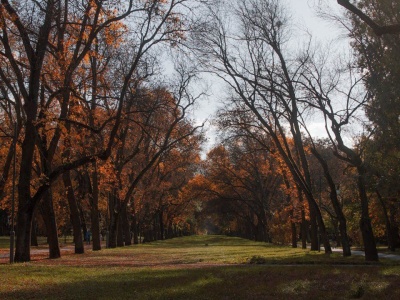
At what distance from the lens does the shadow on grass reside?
960 centimetres

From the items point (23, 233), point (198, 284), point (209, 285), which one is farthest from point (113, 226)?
point (209, 285)

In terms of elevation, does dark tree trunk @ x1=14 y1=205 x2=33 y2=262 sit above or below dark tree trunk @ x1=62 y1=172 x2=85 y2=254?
below

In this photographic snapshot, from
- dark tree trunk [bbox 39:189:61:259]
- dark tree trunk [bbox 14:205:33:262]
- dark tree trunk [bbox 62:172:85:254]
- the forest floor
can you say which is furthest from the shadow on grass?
dark tree trunk [bbox 62:172:85:254]

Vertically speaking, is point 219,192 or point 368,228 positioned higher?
point 219,192

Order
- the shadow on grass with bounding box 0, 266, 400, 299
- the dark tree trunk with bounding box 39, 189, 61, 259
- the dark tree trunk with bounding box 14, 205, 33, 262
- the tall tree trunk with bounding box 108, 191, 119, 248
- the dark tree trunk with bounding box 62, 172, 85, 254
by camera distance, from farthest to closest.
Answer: the tall tree trunk with bounding box 108, 191, 119, 248 → the dark tree trunk with bounding box 62, 172, 85, 254 → the dark tree trunk with bounding box 39, 189, 61, 259 → the dark tree trunk with bounding box 14, 205, 33, 262 → the shadow on grass with bounding box 0, 266, 400, 299

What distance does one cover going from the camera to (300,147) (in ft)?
89.6

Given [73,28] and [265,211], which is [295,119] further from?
[265,211]

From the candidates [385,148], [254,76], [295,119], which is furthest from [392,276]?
[254,76]

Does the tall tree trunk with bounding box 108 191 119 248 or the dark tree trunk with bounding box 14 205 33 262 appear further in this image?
the tall tree trunk with bounding box 108 191 119 248

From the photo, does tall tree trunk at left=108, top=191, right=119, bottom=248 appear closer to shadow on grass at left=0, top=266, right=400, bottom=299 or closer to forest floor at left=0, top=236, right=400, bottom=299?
forest floor at left=0, top=236, right=400, bottom=299

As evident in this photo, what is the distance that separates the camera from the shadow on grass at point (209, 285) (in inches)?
378

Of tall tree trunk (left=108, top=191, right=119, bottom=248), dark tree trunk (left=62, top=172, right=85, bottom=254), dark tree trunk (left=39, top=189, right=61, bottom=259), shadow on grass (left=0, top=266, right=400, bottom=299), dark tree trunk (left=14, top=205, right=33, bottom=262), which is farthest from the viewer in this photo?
tall tree trunk (left=108, top=191, right=119, bottom=248)

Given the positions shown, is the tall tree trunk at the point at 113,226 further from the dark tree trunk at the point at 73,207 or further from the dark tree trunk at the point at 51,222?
the dark tree trunk at the point at 51,222

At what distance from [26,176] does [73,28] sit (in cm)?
625
